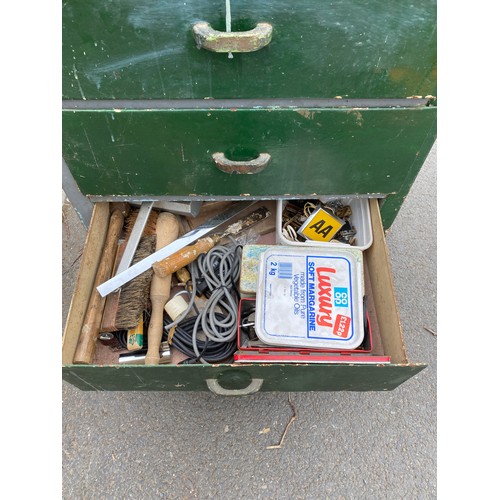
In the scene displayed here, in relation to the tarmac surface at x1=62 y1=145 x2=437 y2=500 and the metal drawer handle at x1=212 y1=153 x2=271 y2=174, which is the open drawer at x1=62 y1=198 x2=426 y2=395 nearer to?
the tarmac surface at x1=62 y1=145 x2=437 y2=500

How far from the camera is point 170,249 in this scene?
1.16m

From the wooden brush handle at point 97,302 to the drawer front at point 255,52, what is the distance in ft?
1.51

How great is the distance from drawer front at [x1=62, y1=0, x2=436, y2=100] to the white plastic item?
0.40 meters

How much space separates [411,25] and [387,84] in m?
0.10

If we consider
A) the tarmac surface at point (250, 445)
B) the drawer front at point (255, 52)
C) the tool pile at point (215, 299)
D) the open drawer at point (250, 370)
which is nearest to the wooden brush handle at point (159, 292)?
the tool pile at point (215, 299)

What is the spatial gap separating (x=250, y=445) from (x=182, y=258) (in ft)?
1.73

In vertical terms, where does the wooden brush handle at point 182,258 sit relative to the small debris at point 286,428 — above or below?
above

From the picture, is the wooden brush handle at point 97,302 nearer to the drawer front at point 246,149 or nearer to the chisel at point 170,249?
the chisel at point 170,249

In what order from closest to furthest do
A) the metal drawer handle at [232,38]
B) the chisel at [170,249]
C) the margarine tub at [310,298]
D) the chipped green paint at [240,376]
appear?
the metal drawer handle at [232,38] → the chipped green paint at [240,376] → the margarine tub at [310,298] → the chisel at [170,249]

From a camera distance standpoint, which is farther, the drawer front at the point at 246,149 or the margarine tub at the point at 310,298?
the margarine tub at the point at 310,298

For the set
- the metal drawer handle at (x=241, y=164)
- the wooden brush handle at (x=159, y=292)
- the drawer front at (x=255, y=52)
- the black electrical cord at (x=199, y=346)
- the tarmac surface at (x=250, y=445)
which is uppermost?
the drawer front at (x=255, y=52)

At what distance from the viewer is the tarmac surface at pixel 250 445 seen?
109 centimetres

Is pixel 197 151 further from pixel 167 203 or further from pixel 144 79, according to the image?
pixel 167 203

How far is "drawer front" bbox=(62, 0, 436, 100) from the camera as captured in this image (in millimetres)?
673
